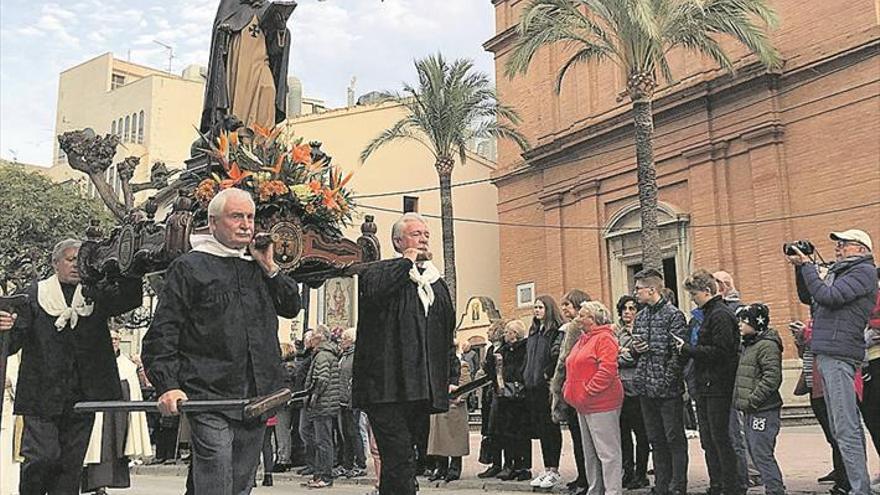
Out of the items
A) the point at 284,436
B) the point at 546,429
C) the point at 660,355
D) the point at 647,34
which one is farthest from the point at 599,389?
the point at 647,34

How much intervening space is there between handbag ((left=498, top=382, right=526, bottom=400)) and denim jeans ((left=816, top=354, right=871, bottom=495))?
4.28 meters

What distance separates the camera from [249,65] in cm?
831

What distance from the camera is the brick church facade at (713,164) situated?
21875mm

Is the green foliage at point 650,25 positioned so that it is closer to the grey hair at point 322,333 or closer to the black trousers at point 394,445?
the grey hair at point 322,333

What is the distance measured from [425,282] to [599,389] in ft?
9.67

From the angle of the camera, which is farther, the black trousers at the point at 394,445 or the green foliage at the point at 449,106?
the green foliage at the point at 449,106

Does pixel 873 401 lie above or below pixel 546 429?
above

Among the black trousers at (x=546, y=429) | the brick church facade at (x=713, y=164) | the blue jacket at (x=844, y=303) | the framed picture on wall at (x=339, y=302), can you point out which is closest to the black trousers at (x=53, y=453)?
the black trousers at (x=546, y=429)

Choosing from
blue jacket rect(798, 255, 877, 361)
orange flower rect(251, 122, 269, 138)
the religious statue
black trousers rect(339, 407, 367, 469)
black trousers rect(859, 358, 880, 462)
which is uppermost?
the religious statue

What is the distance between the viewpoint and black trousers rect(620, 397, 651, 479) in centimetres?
998

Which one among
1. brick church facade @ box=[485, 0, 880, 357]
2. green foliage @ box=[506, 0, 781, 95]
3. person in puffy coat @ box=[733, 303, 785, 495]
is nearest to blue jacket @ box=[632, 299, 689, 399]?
person in puffy coat @ box=[733, 303, 785, 495]

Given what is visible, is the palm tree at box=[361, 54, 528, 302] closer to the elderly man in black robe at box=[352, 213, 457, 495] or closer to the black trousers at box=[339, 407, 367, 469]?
the black trousers at box=[339, 407, 367, 469]

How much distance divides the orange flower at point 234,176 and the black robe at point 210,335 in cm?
218

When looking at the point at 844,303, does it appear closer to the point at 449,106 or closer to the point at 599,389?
the point at 599,389
